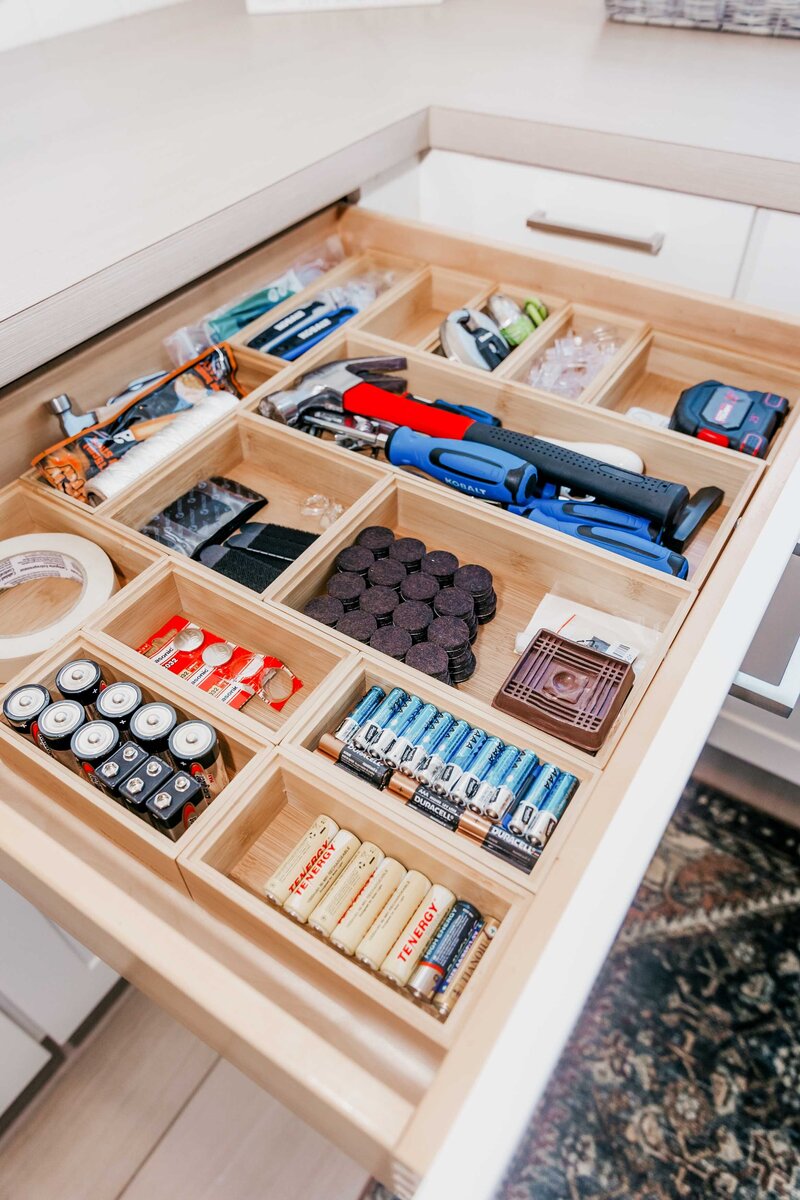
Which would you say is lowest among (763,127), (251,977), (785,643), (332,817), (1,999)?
(1,999)

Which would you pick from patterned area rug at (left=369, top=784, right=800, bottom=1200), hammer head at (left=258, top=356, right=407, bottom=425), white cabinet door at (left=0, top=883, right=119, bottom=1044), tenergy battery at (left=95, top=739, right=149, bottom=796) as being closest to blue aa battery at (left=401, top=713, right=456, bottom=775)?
tenergy battery at (left=95, top=739, right=149, bottom=796)

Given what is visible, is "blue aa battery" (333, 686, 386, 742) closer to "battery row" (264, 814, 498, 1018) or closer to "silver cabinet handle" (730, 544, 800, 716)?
"battery row" (264, 814, 498, 1018)

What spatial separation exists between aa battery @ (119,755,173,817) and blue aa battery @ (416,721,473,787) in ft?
0.67

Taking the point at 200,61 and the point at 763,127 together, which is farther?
the point at 200,61

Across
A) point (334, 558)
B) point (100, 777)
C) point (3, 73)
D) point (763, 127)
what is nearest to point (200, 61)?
point (3, 73)

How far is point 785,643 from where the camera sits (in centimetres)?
104

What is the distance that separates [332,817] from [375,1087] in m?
0.25

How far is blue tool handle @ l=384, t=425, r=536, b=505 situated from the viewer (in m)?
0.84

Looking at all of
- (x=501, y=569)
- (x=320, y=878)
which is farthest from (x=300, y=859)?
(x=501, y=569)

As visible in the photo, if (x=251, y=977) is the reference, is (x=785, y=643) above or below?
above

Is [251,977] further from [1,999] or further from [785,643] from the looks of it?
[785,643]

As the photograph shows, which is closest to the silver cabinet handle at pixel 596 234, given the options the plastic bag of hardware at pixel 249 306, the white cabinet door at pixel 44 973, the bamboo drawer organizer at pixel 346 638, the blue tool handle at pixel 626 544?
the bamboo drawer organizer at pixel 346 638

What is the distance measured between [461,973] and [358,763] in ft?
0.57

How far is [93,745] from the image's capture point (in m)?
0.64
